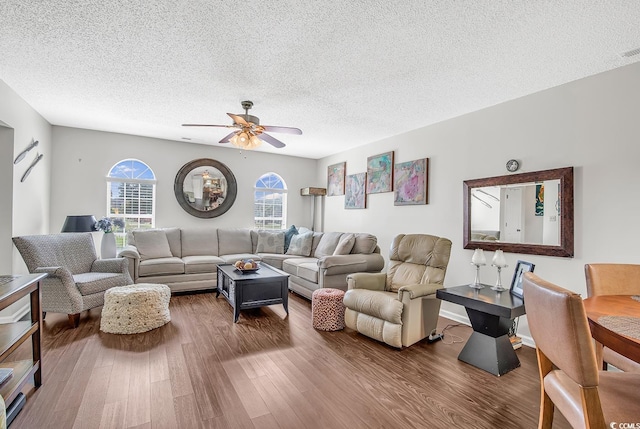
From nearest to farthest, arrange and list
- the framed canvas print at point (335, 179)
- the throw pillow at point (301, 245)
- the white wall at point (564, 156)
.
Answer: the white wall at point (564, 156), the throw pillow at point (301, 245), the framed canvas print at point (335, 179)

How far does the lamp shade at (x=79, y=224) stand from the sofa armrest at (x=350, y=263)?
3.38m

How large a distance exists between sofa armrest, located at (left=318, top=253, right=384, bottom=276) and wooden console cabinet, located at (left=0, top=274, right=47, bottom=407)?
2.83m

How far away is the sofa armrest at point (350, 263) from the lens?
13.7 ft

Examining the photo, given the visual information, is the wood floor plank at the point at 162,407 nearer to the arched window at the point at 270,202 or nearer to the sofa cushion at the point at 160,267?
the sofa cushion at the point at 160,267

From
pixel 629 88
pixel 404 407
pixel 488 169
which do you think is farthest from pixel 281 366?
pixel 629 88

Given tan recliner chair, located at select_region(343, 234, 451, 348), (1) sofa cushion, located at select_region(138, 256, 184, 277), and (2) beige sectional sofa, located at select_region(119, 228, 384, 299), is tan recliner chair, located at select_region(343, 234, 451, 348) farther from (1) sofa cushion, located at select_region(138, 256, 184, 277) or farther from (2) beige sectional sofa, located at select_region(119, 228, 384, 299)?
(1) sofa cushion, located at select_region(138, 256, 184, 277)

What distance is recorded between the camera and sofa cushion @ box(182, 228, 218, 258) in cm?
538

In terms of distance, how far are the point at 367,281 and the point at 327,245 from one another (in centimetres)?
181

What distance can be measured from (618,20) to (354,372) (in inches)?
118

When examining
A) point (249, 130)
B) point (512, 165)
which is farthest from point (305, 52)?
point (512, 165)

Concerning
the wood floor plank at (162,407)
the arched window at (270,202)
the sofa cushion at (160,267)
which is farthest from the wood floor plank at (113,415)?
the arched window at (270,202)

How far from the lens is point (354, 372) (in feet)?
8.03

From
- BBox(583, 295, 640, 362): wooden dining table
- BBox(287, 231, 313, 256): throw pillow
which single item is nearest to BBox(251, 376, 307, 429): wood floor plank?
BBox(583, 295, 640, 362): wooden dining table

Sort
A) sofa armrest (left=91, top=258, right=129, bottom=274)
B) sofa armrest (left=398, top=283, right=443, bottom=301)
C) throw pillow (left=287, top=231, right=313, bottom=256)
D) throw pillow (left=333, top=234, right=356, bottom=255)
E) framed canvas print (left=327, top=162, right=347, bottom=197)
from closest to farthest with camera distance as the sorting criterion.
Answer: sofa armrest (left=398, top=283, right=443, bottom=301), sofa armrest (left=91, top=258, right=129, bottom=274), throw pillow (left=333, top=234, right=356, bottom=255), throw pillow (left=287, top=231, right=313, bottom=256), framed canvas print (left=327, top=162, right=347, bottom=197)
